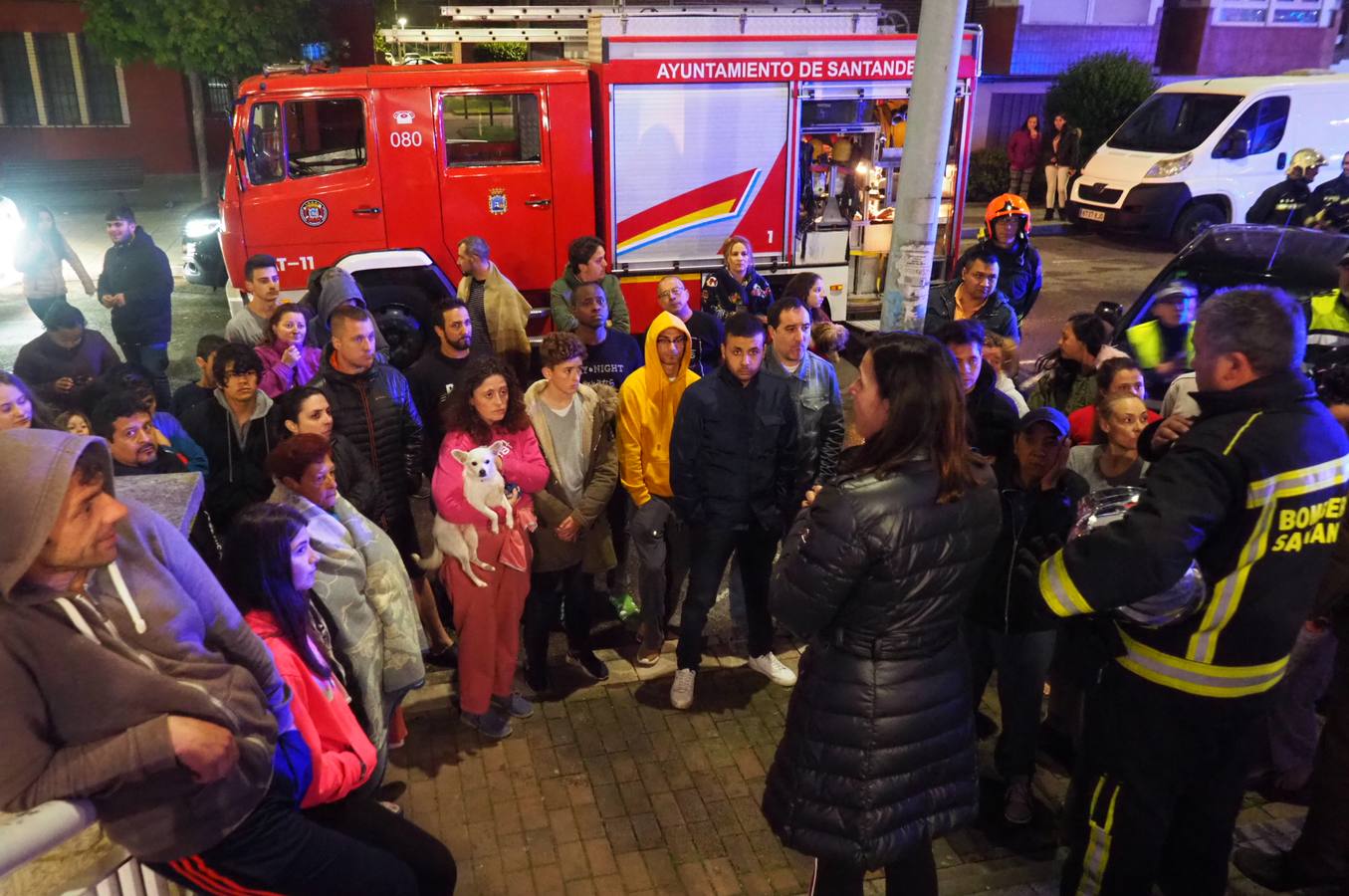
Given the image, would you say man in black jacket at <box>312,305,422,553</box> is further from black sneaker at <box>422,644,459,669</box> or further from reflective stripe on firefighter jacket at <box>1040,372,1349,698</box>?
reflective stripe on firefighter jacket at <box>1040,372,1349,698</box>

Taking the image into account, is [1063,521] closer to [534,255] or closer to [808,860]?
[808,860]

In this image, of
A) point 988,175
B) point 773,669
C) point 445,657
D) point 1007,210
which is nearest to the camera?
point 773,669

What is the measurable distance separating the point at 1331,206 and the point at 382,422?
915cm

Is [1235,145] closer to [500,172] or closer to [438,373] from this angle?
[500,172]

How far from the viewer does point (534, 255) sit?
30.0ft

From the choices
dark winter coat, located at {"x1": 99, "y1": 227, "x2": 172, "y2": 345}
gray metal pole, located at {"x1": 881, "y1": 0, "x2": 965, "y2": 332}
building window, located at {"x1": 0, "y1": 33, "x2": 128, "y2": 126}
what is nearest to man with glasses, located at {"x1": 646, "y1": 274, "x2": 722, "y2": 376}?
gray metal pole, located at {"x1": 881, "y1": 0, "x2": 965, "y2": 332}

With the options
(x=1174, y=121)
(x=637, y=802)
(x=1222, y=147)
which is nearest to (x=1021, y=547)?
(x=637, y=802)

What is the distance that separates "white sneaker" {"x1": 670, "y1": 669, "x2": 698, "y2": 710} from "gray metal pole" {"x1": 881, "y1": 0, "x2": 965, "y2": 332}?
7.62 feet

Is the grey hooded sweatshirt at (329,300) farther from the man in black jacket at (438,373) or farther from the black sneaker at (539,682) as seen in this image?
the black sneaker at (539,682)

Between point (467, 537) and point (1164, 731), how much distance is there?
107 inches

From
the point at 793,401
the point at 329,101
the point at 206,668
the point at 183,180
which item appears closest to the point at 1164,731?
the point at 793,401

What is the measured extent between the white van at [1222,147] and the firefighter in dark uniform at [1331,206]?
→ 5236 mm

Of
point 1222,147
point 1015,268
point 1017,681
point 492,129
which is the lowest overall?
point 1017,681

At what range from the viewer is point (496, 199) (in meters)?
8.94
